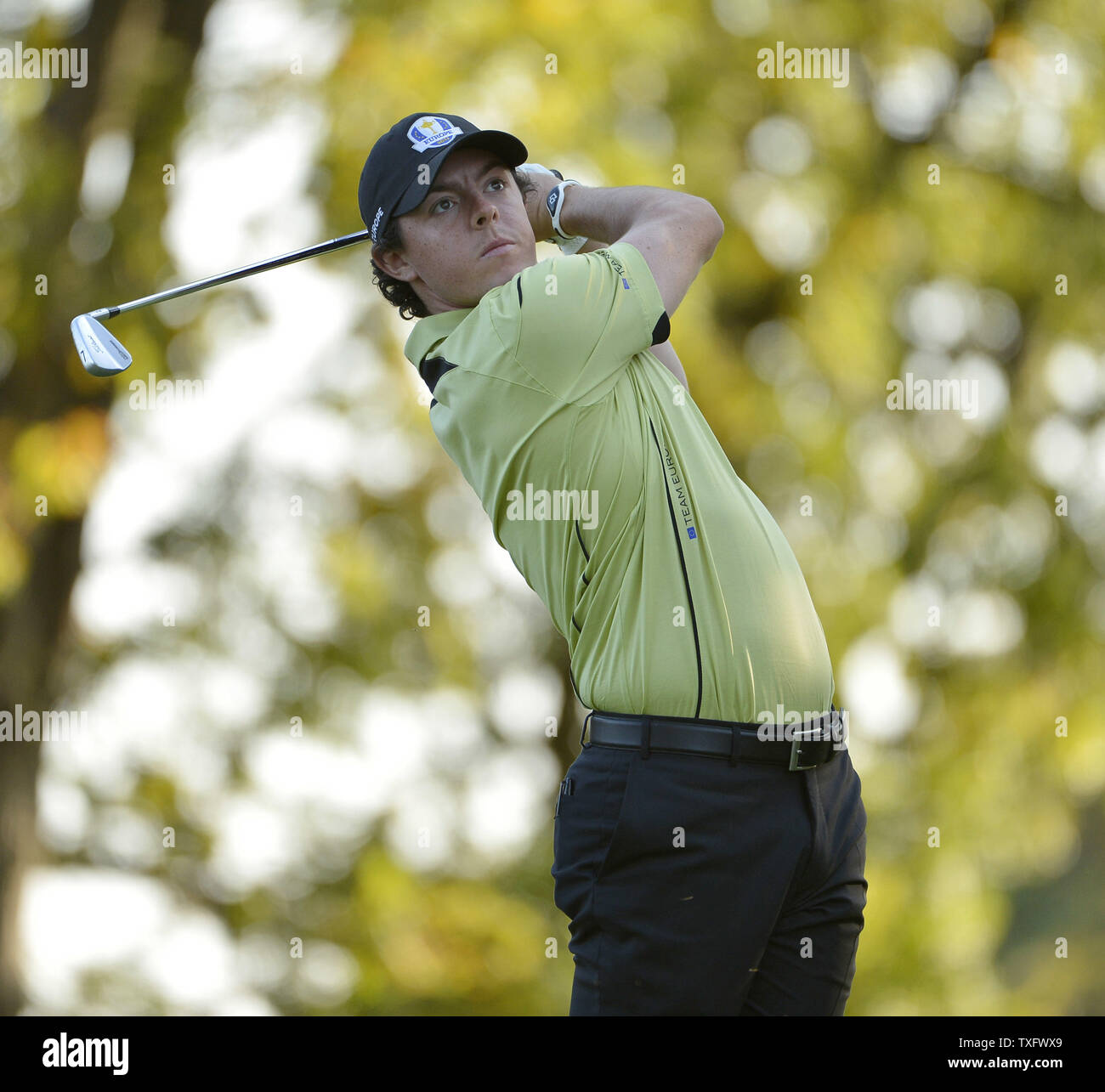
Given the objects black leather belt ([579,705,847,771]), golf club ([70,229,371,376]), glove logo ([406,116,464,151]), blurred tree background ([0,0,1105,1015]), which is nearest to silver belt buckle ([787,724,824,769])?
black leather belt ([579,705,847,771])

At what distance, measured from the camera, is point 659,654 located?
6.34 ft

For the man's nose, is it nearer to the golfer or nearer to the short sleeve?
the golfer

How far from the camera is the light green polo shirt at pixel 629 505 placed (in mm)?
1937

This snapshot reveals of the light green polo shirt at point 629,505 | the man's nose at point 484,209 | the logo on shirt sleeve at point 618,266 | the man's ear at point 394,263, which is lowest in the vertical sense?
the light green polo shirt at point 629,505

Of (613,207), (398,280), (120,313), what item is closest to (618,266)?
A: (613,207)

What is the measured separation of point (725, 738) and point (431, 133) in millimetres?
1152

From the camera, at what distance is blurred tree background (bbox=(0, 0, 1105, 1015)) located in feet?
18.0

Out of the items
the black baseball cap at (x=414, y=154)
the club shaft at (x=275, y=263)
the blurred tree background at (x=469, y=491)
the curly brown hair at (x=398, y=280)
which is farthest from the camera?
the blurred tree background at (x=469, y=491)

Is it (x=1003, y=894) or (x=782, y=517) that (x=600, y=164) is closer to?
(x=782, y=517)

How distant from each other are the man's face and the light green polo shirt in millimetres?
156

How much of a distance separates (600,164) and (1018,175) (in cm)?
199

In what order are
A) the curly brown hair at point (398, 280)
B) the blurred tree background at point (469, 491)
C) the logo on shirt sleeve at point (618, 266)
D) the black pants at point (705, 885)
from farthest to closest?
the blurred tree background at point (469, 491), the curly brown hair at point (398, 280), the logo on shirt sleeve at point (618, 266), the black pants at point (705, 885)

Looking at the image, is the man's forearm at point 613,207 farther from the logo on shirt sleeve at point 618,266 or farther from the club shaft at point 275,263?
the club shaft at point 275,263

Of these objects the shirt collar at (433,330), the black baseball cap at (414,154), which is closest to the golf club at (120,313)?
the black baseball cap at (414,154)
